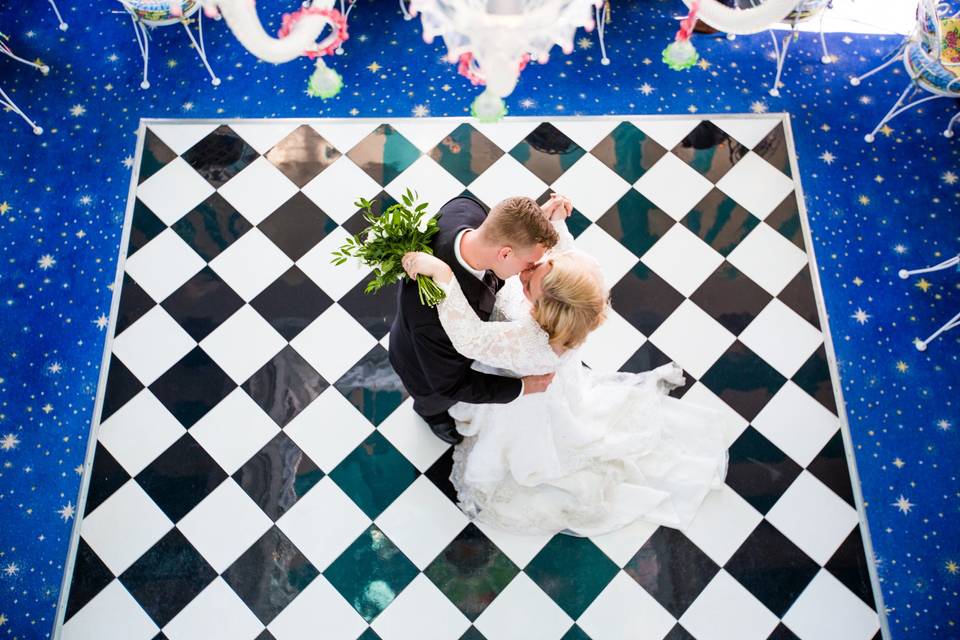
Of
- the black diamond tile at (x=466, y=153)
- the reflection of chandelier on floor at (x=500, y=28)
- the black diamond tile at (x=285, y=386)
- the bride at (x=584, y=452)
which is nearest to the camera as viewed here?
the reflection of chandelier on floor at (x=500, y=28)

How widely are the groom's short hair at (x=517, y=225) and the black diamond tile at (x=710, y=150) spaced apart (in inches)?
91.6

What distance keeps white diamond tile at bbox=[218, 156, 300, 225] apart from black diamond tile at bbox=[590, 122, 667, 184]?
74.1 inches

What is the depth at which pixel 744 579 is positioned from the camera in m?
3.71

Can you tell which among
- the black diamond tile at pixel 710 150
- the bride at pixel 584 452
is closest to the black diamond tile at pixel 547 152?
the black diamond tile at pixel 710 150

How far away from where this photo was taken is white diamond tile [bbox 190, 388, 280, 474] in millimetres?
3949

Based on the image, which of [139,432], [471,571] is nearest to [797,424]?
[471,571]

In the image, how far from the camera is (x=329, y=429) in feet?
13.2

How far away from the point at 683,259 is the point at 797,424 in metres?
1.09

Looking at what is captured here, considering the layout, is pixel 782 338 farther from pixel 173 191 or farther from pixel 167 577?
pixel 173 191

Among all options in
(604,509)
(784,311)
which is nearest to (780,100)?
(784,311)

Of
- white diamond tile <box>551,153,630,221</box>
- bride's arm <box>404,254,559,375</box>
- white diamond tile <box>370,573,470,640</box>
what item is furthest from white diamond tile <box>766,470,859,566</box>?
white diamond tile <box>551,153,630,221</box>

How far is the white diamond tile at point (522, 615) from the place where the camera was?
360 cm

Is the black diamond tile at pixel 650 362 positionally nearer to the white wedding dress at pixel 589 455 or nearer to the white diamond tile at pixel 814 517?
the white wedding dress at pixel 589 455

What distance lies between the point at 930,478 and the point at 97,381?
4.35 meters
